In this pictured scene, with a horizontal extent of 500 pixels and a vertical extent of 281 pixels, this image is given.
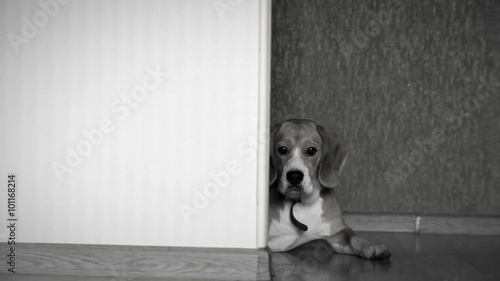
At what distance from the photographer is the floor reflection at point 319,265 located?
1888mm

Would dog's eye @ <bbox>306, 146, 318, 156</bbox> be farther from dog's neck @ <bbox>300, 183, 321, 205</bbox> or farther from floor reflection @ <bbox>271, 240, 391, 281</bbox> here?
floor reflection @ <bbox>271, 240, 391, 281</bbox>

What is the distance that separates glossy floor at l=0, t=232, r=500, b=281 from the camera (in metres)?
1.71

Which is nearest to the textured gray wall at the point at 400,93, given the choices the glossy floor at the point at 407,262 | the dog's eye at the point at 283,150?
the glossy floor at the point at 407,262

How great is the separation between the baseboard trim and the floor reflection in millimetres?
532

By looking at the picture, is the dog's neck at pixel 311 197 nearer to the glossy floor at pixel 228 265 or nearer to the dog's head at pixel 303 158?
the dog's head at pixel 303 158

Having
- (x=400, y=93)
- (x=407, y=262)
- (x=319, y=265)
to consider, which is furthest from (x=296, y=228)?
(x=400, y=93)

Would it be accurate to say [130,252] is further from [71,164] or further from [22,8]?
[22,8]

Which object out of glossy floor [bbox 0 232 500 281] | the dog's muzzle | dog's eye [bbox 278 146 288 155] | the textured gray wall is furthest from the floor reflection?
the textured gray wall

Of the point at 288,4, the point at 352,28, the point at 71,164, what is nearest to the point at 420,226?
the point at 352,28

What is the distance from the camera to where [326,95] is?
2.88 meters

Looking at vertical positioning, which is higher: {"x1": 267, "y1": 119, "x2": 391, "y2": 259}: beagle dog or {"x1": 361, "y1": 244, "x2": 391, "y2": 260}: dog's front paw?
{"x1": 267, "y1": 119, "x2": 391, "y2": 259}: beagle dog

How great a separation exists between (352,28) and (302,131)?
76 centimetres

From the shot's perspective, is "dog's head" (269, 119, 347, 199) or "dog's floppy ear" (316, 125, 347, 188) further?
"dog's floppy ear" (316, 125, 347, 188)

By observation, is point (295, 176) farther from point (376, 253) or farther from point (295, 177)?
point (376, 253)
